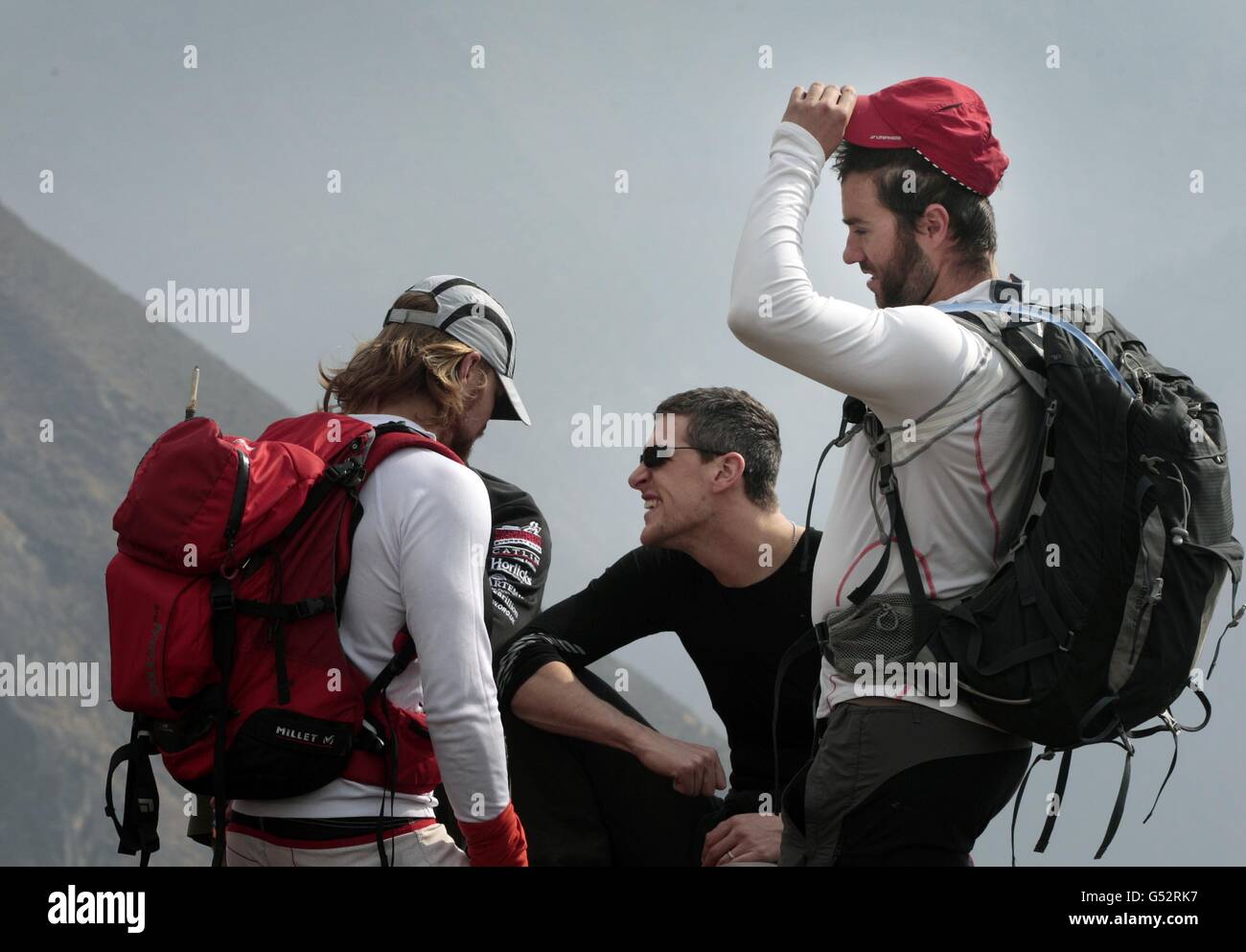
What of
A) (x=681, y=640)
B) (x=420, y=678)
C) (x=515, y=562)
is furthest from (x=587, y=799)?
(x=420, y=678)

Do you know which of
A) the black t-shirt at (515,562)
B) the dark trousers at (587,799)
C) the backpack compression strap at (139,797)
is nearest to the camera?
the backpack compression strap at (139,797)

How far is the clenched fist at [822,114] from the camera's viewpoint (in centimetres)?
243

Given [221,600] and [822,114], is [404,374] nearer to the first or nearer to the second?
[221,600]

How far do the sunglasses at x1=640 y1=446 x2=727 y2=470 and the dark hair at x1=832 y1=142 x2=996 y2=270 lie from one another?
4.82 feet

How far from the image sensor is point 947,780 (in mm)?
2205

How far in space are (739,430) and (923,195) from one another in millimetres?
1509

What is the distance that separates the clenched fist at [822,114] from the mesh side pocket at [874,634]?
0.85 metres

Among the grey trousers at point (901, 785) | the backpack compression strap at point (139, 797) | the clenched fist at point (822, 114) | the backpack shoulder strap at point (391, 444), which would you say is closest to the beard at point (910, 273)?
the clenched fist at point (822, 114)

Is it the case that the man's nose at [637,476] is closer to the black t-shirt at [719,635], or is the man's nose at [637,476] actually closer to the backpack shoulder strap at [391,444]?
the black t-shirt at [719,635]

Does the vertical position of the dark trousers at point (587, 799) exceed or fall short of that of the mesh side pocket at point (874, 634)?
it falls short

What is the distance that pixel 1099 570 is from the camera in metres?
2.08

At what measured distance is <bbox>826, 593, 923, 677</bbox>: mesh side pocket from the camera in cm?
220

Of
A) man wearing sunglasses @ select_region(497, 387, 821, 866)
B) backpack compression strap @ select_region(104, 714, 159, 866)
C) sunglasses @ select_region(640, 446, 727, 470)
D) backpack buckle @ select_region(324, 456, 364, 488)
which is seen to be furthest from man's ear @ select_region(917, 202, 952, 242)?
backpack compression strap @ select_region(104, 714, 159, 866)
